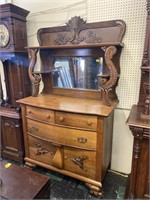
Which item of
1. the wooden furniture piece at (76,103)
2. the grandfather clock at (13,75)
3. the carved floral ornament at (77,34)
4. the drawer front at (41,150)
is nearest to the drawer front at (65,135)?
the wooden furniture piece at (76,103)

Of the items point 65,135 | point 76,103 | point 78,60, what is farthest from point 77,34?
point 65,135

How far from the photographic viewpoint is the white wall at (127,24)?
1.53m

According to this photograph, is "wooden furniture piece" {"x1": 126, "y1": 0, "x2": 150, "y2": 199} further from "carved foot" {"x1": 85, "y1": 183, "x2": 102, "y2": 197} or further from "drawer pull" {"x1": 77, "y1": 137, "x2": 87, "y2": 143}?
"drawer pull" {"x1": 77, "y1": 137, "x2": 87, "y2": 143}

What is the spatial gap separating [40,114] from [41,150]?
17.4 inches

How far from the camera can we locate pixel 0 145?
2.15 meters

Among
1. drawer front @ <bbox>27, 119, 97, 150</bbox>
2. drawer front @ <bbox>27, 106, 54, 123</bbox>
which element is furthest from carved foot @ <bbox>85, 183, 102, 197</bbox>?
drawer front @ <bbox>27, 106, 54, 123</bbox>

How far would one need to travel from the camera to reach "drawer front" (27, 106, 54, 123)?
5.16 ft

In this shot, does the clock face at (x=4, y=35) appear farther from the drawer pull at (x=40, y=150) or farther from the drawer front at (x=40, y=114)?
the drawer pull at (x=40, y=150)

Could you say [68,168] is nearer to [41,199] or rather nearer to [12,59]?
[41,199]

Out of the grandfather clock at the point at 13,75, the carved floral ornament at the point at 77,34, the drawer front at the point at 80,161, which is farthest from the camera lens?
the grandfather clock at the point at 13,75

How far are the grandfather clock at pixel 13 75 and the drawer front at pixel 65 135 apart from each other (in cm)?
37

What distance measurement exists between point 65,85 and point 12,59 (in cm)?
74

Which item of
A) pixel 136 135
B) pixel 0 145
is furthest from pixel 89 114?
pixel 0 145

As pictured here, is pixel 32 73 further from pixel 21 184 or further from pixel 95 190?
pixel 95 190
